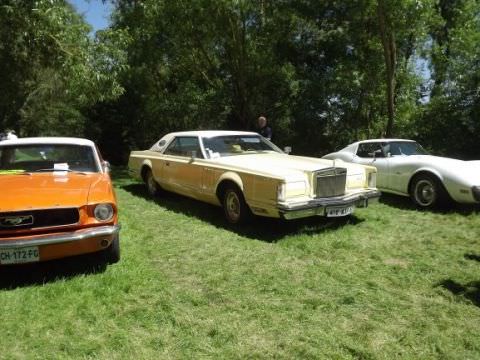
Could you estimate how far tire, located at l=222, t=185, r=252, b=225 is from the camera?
643cm

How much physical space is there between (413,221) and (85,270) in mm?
5021

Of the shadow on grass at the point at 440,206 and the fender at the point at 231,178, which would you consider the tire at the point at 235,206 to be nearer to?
the fender at the point at 231,178

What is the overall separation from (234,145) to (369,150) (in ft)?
10.4

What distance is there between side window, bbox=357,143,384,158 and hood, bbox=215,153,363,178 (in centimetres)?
224

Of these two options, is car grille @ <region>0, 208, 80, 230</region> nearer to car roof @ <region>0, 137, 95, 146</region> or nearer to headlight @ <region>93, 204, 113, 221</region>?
headlight @ <region>93, 204, 113, 221</region>

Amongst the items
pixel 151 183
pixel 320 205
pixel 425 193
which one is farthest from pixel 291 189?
pixel 151 183

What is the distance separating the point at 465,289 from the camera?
4359mm

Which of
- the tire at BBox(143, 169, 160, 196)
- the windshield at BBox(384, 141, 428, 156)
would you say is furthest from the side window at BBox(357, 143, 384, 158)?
the tire at BBox(143, 169, 160, 196)

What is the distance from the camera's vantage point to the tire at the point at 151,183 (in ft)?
29.9

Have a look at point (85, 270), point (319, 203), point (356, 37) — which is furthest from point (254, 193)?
point (356, 37)

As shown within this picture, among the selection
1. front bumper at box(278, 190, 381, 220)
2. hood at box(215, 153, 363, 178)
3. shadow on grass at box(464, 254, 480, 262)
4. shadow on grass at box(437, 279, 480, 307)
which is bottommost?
shadow on grass at box(437, 279, 480, 307)

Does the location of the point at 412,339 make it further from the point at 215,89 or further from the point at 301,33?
the point at 301,33

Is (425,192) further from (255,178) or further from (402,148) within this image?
(255,178)

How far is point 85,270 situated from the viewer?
475 centimetres
